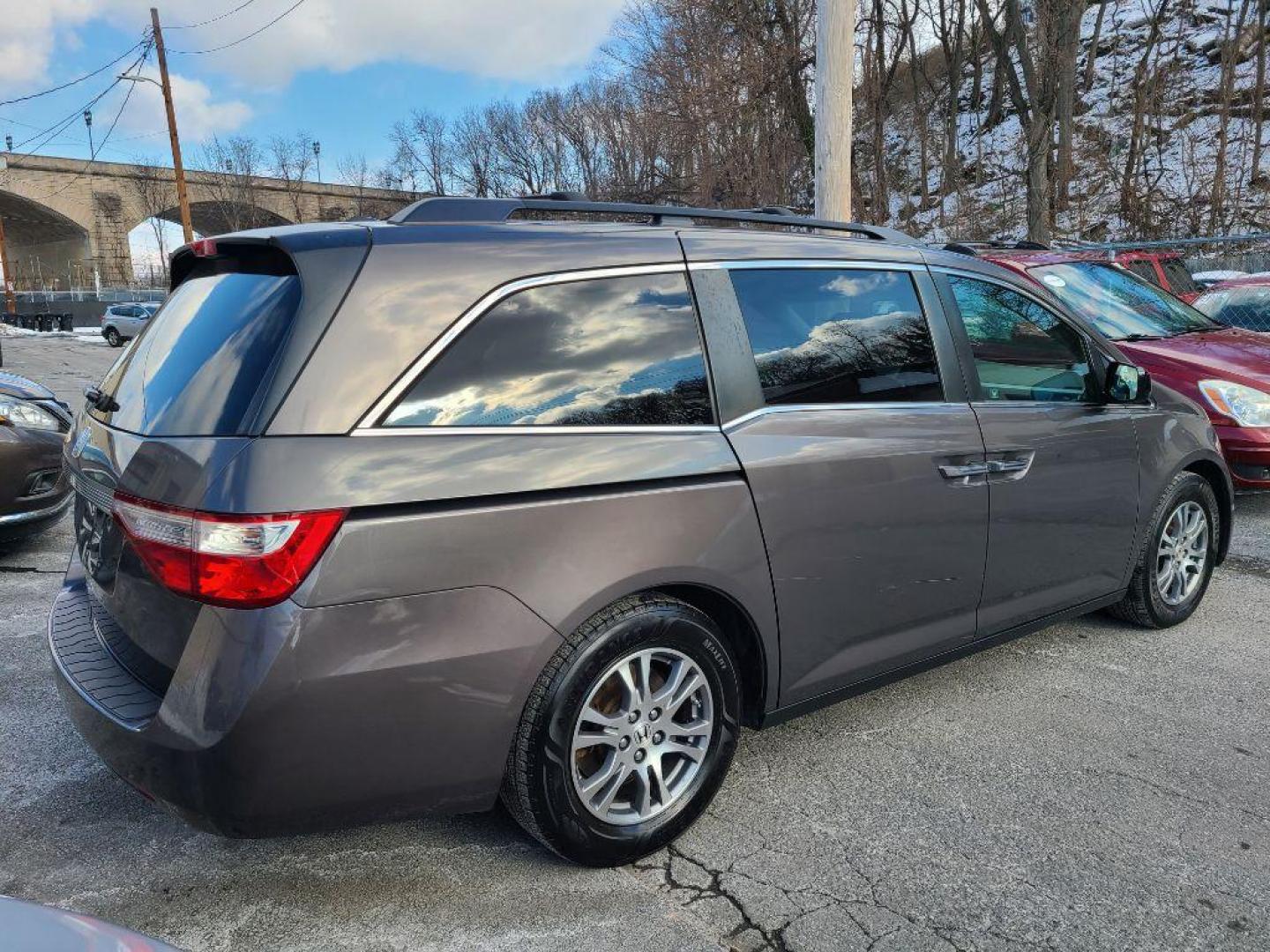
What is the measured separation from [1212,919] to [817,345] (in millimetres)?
1831

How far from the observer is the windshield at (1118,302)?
21.5 ft

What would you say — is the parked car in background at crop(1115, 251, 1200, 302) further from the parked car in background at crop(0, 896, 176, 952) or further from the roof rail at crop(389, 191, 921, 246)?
the parked car in background at crop(0, 896, 176, 952)

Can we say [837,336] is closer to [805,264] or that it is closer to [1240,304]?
[805,264]

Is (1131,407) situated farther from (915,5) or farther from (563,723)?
(915,5)

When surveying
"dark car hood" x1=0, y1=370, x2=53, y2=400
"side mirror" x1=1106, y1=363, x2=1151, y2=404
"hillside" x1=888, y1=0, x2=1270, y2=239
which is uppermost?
"hillside" x1=888, y1=0, x2=1270, y2=239

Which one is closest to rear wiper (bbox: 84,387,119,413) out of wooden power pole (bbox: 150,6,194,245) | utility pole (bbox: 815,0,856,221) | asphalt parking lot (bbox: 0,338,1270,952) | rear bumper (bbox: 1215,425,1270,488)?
asphalt parking lot (bbox: 0,338,1270,952)

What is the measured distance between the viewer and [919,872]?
250cm

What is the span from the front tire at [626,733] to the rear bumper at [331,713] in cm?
10

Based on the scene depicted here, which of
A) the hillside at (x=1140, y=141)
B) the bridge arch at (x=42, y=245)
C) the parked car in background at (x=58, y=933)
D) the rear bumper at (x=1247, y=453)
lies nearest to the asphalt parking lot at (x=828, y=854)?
the parked car in background at (x=58, y=933)

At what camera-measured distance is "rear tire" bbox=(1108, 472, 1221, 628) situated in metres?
4.07

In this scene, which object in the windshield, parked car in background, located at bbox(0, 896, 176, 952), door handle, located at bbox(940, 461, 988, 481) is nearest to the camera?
parked car in background, located at bbox(0, 896, 176, 952)

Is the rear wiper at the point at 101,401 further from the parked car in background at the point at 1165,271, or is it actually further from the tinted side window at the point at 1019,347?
the parked car in background at the point at 1165,271

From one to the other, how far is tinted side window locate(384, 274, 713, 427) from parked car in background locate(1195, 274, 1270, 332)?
893cm

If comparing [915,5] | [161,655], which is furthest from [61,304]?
[161,655]
